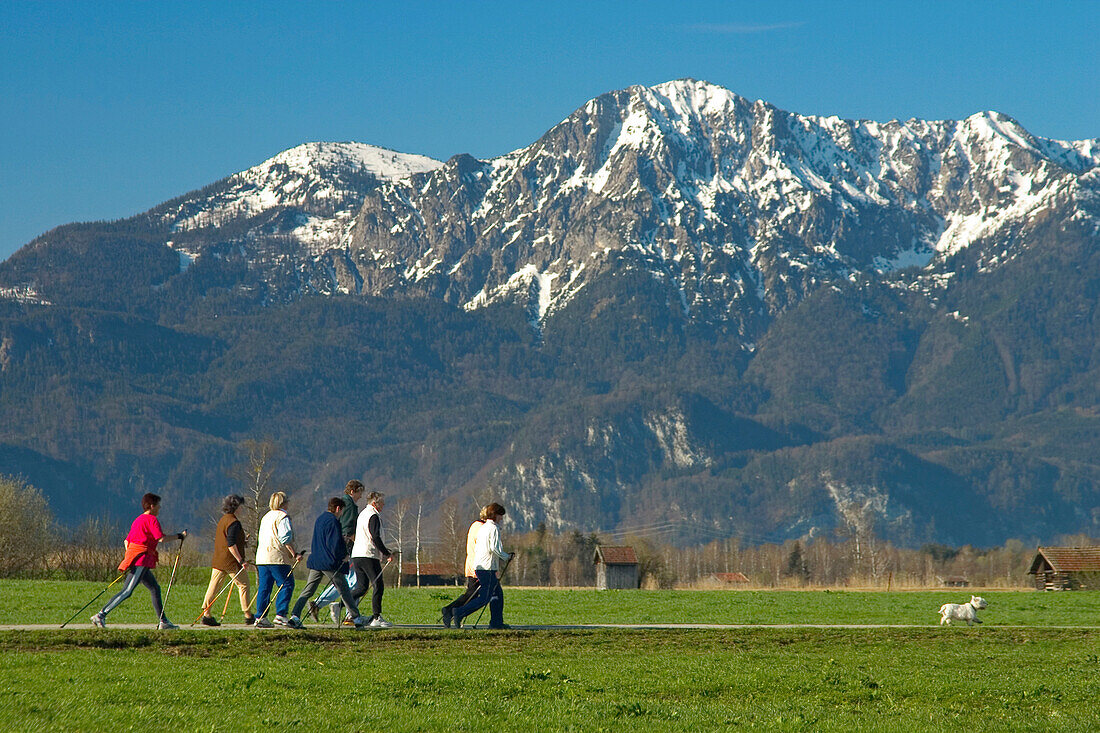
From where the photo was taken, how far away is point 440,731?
15.8 m

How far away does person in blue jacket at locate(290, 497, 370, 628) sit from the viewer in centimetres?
2645

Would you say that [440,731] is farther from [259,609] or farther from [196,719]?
[259,609]

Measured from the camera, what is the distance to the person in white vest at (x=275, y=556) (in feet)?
87.2

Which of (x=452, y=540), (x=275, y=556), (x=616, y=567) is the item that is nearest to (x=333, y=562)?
(x=275, y=556)

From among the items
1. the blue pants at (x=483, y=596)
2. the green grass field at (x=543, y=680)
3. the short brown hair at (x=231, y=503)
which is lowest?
the green grass field at (x=543, y=680)

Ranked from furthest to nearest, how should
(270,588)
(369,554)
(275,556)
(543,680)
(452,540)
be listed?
(452,540)
(369,554)
(270,588)
(275,556)
(543,680)

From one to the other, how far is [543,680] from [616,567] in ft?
302

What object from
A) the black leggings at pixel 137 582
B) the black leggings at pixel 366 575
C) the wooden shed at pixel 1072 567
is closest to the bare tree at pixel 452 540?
the wooden shed at pixel 1072 567

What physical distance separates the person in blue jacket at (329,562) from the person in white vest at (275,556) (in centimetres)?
37

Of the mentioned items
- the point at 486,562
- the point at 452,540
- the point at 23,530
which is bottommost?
the point at 486,562

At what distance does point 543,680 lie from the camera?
1956 cm

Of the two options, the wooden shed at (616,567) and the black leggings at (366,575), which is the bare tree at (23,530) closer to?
the black leggings at (366,575)

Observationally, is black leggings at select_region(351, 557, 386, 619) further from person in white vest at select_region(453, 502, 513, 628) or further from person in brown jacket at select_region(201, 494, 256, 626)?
person in brown jacket at select_region(201, 494, 256, 626)

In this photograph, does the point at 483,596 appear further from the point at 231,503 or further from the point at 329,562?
the point at 231,503
